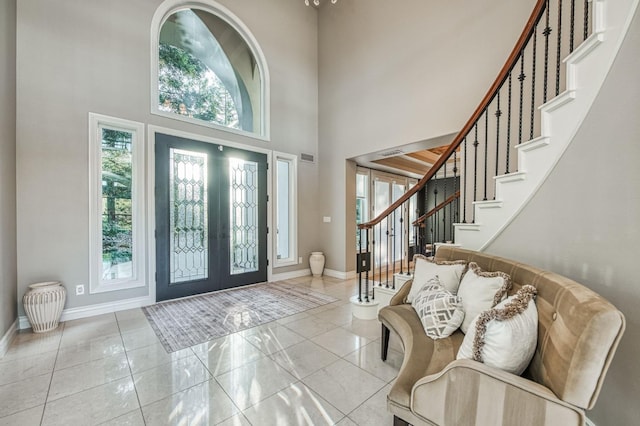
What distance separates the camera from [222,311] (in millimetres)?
3430

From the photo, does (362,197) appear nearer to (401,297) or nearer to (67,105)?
(401,297)

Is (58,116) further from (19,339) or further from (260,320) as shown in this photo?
(260,320)

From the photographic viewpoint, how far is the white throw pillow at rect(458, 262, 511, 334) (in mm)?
1571

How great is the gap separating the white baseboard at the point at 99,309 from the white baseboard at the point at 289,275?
6.54 feet

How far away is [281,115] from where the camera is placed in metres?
5.21

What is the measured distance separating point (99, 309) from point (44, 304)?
1.95 ft

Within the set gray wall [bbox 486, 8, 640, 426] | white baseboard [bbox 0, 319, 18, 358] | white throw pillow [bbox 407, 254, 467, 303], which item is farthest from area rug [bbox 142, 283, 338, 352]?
gray wall [bbox 486, 8, 640, 426]

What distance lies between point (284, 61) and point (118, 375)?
5.52 m

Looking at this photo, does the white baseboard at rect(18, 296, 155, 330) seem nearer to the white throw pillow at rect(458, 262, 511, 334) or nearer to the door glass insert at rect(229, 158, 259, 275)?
the door glass insert at rect(229, 158, 259, 275)

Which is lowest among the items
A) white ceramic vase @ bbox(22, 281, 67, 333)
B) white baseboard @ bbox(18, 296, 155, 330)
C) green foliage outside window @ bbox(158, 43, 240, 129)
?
white baseboard @ bbox(18, 296, 155, 330)

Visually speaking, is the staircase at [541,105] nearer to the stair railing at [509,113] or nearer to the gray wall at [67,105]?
the stair railing at [509,113]

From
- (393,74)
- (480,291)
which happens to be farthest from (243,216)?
(480,291)

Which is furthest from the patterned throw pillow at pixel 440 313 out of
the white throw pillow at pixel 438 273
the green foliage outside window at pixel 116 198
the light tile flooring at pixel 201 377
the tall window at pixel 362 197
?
the tall window at pixel 362 197

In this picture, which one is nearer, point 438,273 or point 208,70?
point 438,273
